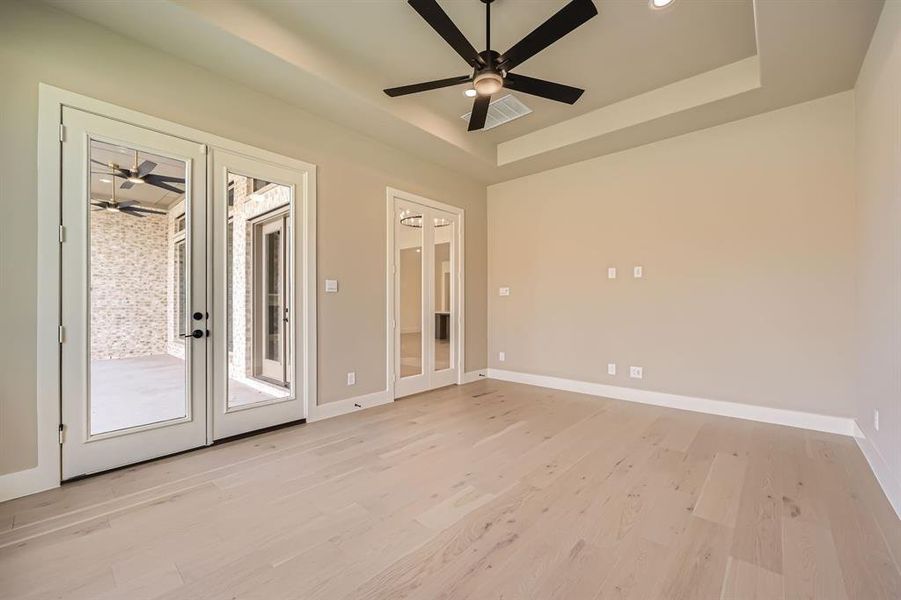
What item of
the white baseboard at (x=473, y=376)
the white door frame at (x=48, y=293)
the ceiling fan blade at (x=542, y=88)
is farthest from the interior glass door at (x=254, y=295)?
the white baseboard at (x=473, y=376)

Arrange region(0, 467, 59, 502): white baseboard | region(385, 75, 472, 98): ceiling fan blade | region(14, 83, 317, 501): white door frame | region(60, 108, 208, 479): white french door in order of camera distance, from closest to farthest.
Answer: region(0, 467, 59, 502): white baseboard, region(14, 83, 317, 501): white door frame, region(60, 108, 208, 479): white french door, region(385, 75, 472, 98): ceiling fan blade

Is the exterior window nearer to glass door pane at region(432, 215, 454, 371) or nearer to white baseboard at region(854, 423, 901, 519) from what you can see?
glass door pane at region(432, 215, 454, 371)

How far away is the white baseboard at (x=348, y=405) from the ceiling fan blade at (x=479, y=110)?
3000 millimetres

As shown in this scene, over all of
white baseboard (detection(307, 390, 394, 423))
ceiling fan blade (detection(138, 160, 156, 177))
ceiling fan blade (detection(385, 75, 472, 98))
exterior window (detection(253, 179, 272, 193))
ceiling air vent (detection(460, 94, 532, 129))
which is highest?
ceiling air vent (detection(460, 94, 532, 129))

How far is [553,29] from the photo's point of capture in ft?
7.83

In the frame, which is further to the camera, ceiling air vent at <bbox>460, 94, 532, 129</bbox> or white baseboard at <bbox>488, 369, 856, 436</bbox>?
ceiling air vent at <bbox>460, 94, 532, 129</bbox>

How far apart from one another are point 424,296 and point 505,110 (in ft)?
7.86

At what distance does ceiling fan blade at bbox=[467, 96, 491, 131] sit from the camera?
3.08m

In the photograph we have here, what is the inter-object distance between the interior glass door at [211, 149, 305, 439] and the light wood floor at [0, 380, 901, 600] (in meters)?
0.35

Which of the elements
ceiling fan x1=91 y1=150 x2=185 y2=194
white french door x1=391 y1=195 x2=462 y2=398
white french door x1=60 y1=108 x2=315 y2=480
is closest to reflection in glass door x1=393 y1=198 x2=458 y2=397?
white french door x1=391 y1=195 x2=462 y2=398

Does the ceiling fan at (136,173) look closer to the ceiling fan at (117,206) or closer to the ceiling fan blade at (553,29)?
the ceiling fan at (117,206)

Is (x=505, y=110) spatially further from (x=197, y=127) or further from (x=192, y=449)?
(x=192, y=449)

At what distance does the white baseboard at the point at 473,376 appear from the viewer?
5.52 metres

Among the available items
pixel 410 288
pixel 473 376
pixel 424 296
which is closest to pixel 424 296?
pixel 424 296
